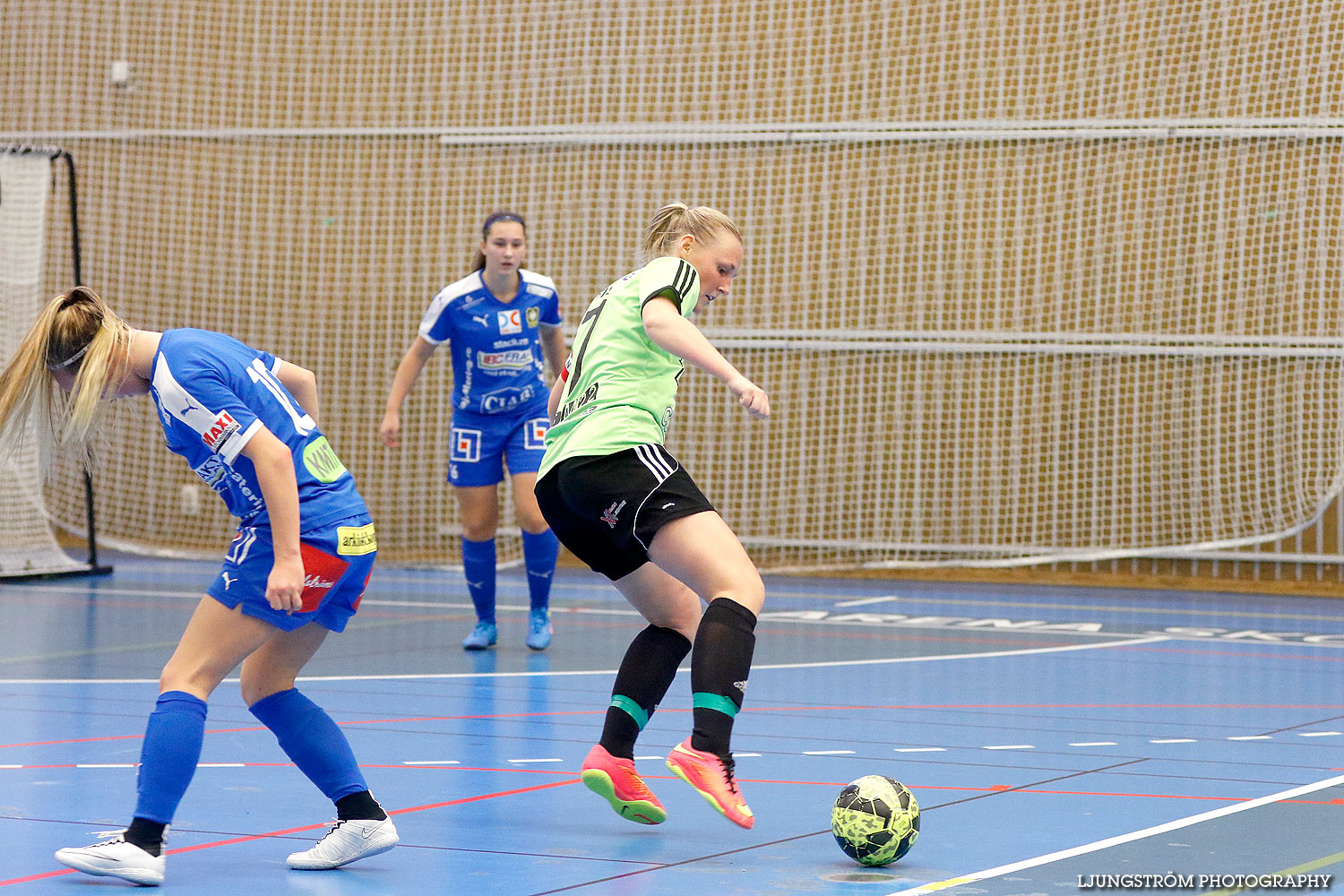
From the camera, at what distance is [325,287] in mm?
13141

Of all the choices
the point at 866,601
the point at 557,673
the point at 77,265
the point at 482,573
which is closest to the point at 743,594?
the point at 557,673

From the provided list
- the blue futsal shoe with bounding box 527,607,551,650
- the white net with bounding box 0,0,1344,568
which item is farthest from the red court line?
the white net with bounding box 0,0,1344,568

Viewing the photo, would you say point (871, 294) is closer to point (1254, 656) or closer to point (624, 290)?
point (1254, 656)

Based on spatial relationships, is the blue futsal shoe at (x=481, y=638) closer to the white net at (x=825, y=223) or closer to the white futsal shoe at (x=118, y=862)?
the white futsal shoe at (x=118, y=862)

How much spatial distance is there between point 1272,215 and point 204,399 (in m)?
9.57

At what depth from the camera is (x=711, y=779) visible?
3.45 meters

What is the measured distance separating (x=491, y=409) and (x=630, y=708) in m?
3.86

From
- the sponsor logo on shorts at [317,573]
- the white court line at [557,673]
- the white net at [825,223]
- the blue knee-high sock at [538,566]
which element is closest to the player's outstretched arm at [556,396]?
the sponsor logo on shorts at [317,573]

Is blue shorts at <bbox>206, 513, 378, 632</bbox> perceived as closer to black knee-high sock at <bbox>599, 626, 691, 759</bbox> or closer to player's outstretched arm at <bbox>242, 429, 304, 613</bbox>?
player's outstretched arm at <bbox>242, 429, 304, 613</bbox>

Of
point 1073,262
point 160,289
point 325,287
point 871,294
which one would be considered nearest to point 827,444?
point 871,294

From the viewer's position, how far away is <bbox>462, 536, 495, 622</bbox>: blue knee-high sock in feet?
25.0

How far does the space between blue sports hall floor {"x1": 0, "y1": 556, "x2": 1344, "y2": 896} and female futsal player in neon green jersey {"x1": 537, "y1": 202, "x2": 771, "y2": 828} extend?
0.82ft

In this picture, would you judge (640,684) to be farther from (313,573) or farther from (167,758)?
(167,758)

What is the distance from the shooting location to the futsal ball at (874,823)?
11.0 feet
